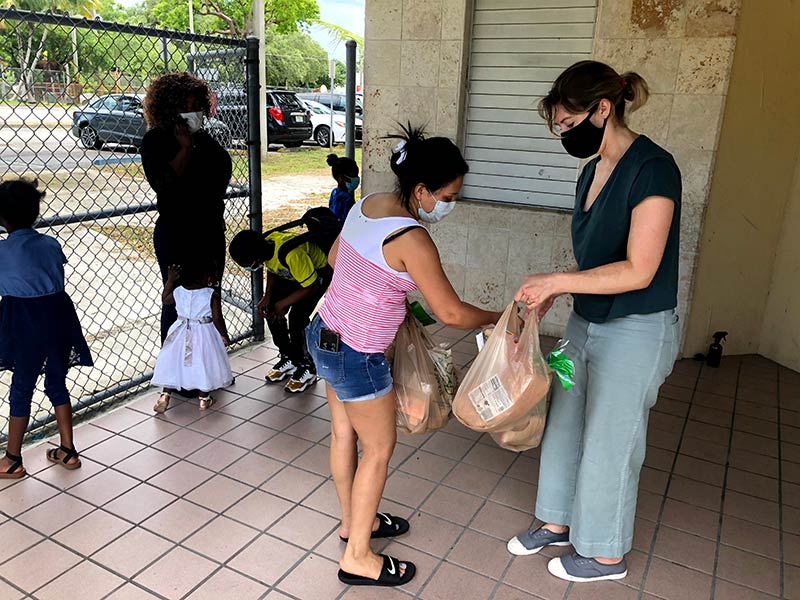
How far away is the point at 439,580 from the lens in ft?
8.12

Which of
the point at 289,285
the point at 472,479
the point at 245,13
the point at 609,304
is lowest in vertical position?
the point at 472,479

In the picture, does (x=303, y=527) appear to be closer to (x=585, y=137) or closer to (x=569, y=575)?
(x=569, y=575)

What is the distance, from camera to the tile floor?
245 centimetres

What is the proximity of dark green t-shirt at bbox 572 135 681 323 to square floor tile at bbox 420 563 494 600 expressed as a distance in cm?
111

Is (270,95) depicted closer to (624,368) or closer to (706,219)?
(706,219)

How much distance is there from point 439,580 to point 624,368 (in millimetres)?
1085

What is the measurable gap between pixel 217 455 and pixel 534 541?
164cm

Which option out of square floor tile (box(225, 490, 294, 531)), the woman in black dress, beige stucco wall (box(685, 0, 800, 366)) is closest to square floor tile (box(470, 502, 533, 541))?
square floor tile (box(225, 490, 294, 531))

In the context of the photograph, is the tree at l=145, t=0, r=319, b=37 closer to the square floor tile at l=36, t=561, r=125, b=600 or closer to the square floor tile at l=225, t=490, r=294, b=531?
the square floor tile at l=225, t=490, r=294, b=531

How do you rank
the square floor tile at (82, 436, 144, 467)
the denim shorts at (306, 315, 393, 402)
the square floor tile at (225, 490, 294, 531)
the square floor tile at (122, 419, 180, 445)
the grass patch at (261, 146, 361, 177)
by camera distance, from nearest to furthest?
the denim shorts at (306, 315, 393, 402) < the square floor tile at (225, 490, 294, 531) < the square floor tile at (82, 436, 144, 467) < the square floor tile at (122, 419, 180, 445) < the grass patch at (261, 146, 361, 177)

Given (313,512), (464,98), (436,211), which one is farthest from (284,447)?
(464,98)

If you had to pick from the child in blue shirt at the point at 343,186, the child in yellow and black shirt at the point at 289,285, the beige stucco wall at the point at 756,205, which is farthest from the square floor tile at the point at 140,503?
the beige stucco wall at the point at 756,205

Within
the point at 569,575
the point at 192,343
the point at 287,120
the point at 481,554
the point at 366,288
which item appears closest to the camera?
the point at 366,288

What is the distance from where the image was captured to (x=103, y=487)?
2957 millimetres
